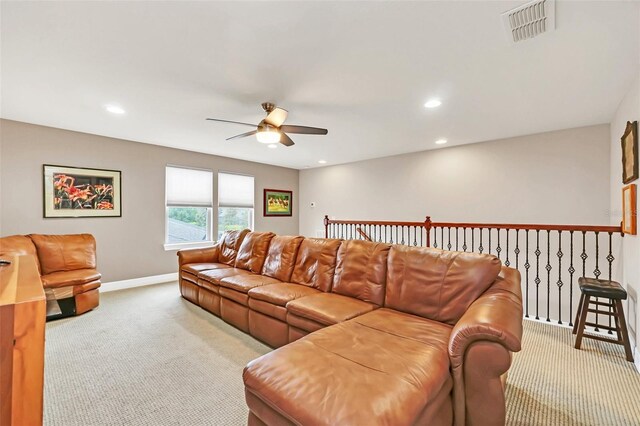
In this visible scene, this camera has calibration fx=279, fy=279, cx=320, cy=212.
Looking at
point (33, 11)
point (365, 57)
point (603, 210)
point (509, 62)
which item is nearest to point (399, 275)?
point (365, 57)

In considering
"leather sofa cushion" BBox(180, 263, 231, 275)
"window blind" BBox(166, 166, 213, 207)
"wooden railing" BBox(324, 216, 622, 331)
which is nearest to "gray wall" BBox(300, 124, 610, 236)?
"wooden railing" BBox(324, 216, 622, 331)

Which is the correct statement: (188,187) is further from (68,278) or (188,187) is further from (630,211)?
(630,211)

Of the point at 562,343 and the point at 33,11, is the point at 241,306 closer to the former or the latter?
the point at 33,11

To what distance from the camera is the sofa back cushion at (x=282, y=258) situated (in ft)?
10.8

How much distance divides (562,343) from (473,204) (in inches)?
103

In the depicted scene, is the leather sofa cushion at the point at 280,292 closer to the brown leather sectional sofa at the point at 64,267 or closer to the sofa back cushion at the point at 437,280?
the sofa back cushion at the point at 437,280

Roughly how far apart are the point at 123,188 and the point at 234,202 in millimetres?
2125

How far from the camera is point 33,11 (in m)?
1.74

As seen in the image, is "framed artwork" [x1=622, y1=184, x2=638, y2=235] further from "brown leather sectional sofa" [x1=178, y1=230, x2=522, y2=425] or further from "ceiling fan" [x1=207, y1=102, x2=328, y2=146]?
"ceiling fan" [x1=207, y1=102, x2=328, y2=146]

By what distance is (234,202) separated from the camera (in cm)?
631

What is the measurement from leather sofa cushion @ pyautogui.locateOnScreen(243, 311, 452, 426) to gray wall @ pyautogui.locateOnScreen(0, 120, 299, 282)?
4.42m

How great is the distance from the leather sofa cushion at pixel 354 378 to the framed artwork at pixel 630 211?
2.30 metres

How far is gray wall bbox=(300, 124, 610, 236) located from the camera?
392 centimetres

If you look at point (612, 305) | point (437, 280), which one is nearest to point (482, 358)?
point (437, 280)
